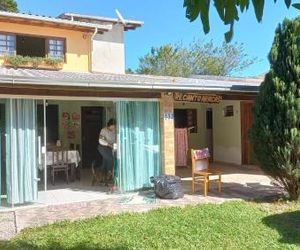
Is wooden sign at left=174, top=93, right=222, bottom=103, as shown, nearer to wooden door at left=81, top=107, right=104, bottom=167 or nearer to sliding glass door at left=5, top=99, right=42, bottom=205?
sliding glass door at left=5, top=99, right=42, bottom=205

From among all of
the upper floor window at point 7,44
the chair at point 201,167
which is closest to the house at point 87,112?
the upper floor window at point 7,44

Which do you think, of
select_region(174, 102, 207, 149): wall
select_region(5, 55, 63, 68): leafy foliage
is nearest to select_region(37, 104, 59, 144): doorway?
select_region(5, 55, 63, 68): leafy foliage

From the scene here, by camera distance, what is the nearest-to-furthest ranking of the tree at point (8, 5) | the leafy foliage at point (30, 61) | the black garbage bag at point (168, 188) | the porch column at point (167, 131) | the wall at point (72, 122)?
the black garbage bag at point (168, 188) → the porch column at point (167, 131) → the wall at point (72, 122) → the leafy foliage at point (30, 61) → the tree at point (8, 5)

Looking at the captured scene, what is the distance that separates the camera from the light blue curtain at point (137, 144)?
11.2 metres

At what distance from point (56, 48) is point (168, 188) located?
12.5 m

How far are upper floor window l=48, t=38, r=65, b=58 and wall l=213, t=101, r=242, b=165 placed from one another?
746 cm

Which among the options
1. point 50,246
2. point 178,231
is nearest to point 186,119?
point 178,231

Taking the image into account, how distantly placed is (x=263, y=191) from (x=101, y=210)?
426 centimetres

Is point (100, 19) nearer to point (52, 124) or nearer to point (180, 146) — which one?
point (52, 124)

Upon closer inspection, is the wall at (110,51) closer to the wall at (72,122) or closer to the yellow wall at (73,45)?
the yellow wall at (73,45)

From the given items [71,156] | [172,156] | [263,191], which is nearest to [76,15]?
[71,156]

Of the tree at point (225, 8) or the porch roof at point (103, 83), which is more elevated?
the porch roof at point (103, 83)

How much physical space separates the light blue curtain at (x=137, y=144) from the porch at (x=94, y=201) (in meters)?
0.42

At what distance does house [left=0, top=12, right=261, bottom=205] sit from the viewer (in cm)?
969
